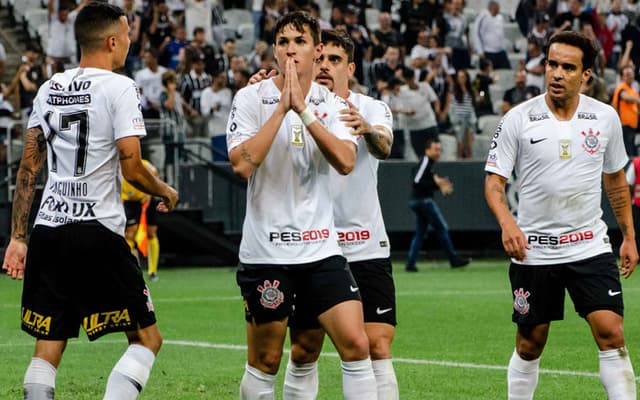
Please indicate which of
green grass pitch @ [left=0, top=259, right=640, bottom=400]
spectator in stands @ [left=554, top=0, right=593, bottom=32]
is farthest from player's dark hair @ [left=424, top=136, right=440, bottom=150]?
spectator in stands @ [left=554, top=0, right=593, bottom=32]

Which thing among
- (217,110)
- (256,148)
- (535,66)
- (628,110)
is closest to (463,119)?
(535,66)

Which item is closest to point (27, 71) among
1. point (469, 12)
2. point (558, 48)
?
point (469, 12)

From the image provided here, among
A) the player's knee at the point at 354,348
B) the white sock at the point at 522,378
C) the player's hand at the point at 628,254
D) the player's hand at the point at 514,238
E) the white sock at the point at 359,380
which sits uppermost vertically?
the player's hand at the point at 514,238

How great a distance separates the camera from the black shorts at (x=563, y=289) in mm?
8117

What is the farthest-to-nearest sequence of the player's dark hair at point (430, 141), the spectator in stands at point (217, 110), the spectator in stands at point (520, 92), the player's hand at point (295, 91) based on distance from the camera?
the spectator in stands at point (520, 92), the spectator in stands at point (217, 110), the player's dark hair at point (430, 141), the player's hand at point (295, 91)

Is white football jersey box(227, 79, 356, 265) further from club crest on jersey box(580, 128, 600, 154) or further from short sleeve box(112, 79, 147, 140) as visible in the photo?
club crest on jersey box(580, 128, 600, 154)

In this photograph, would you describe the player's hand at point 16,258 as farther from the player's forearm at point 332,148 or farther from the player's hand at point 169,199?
the player's forearm at point 332,148

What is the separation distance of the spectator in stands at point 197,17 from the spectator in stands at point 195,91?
2400 millimetres

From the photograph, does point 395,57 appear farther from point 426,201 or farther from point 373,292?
point 373,292

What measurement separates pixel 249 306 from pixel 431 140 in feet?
52.7

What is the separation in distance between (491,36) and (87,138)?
22.7 m

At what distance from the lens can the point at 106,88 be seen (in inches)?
280

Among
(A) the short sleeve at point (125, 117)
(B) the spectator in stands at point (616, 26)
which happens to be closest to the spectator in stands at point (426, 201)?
(B) the spectator in stands at point (616, 26)

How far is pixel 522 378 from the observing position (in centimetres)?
834
